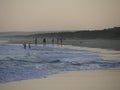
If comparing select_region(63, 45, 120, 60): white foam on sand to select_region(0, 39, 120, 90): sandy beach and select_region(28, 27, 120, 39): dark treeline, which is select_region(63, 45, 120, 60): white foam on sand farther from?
select_region(28, 27, 120, 39): dark treeline

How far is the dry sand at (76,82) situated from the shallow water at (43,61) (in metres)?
0.05

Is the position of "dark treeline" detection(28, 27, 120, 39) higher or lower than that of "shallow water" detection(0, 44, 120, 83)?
higher

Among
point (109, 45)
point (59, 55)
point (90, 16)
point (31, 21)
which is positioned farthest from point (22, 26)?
point (109, 45)

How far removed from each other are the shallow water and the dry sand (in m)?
0.05

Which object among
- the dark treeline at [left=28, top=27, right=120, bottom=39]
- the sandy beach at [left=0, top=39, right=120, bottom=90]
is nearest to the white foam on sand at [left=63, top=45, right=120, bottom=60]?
the sandy beach at [left=0, top=39, right=120, bottom=90]

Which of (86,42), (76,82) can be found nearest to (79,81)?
(76,82)

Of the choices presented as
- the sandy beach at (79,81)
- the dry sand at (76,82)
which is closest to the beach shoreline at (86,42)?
the sandy beach at (79,81)

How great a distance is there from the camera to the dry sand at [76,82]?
2486 millimetres

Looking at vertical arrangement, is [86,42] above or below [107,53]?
above

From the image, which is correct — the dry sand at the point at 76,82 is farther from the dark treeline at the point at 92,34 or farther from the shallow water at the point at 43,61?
the dark treeline at the point at 92,34

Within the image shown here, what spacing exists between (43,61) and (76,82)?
0.36 m

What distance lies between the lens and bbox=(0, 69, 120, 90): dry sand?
2486 mm

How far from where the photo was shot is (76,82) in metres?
2.51

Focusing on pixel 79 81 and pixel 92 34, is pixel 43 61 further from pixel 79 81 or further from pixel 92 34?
pixel 92 34
